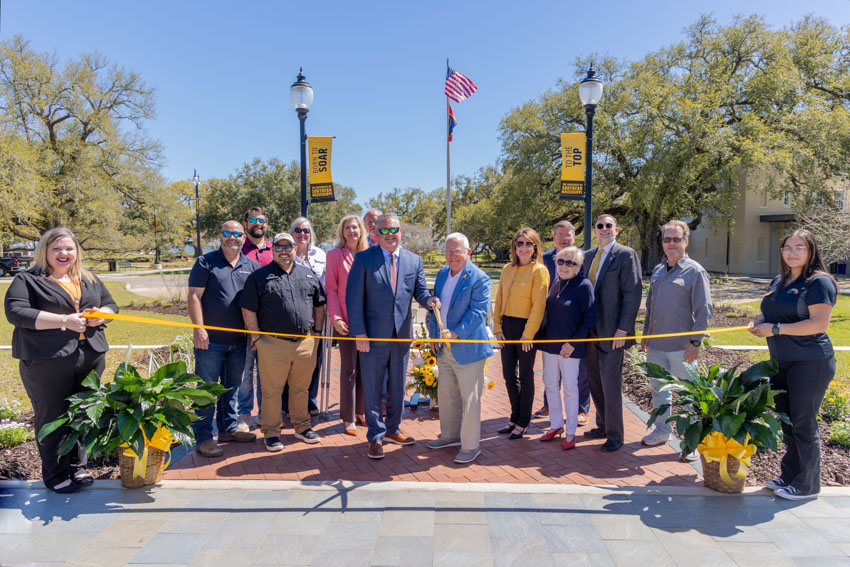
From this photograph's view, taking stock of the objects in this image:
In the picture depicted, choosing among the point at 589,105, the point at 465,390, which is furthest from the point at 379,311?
the point at 589,105

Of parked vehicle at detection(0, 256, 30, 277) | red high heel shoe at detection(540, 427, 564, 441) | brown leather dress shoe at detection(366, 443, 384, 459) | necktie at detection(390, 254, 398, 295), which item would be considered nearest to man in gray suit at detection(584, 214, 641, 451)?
red high heel shoe at detection(540, 427, 564, 441)

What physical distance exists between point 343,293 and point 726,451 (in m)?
3.34

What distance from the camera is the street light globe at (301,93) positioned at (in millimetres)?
8008

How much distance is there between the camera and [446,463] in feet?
13.4

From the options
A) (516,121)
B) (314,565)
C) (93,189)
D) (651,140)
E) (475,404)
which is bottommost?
(314,565)

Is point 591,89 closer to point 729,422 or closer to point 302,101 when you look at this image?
point 302,101

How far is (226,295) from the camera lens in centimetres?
430

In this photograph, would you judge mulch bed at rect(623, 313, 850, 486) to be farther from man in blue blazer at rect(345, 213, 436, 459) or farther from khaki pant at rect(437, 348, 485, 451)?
man in blue blazer at rect(345, 213, 436, 459)

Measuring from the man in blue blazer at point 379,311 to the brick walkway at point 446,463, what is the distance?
28cm

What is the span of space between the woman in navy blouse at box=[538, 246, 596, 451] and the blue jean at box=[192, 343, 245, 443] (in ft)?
9.14

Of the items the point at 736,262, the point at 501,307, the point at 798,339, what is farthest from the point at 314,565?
the point at 736,262

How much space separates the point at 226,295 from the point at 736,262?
3267cm

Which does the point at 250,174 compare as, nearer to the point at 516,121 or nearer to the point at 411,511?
the point at 516,121

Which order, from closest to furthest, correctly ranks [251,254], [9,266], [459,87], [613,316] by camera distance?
[613,316]
[251,254]
[459,87]
[9,266]
